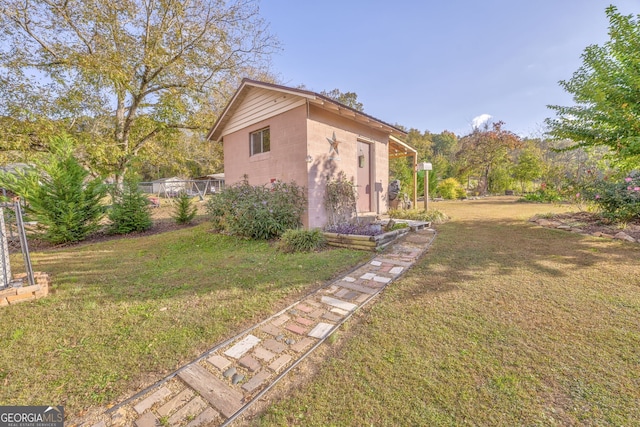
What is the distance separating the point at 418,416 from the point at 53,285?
5.20 metres

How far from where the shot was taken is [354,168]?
804cm

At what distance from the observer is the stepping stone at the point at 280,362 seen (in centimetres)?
209

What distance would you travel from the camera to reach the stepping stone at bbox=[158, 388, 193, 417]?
1717 millimetres

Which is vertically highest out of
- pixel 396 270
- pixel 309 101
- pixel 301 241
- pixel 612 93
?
pixel 309 101

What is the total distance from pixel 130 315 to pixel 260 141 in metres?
6.50

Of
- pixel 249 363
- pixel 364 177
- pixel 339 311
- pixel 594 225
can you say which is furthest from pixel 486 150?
pixel 249 363

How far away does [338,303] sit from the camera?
3.18 m

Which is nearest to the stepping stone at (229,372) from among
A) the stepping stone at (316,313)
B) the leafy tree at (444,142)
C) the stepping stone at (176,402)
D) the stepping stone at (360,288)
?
the stepping stone at (176,402)

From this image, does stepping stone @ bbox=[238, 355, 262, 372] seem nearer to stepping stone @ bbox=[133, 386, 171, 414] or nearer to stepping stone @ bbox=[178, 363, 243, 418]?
stepping stone @ bbox=[178, 363, 243, 418]

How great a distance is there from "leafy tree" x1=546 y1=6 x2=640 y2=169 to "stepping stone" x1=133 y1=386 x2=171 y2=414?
761 cm

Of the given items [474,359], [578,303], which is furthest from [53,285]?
[578,303]

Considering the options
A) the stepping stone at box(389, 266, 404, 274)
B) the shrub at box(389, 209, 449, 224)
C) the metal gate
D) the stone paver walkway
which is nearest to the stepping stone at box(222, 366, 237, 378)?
the stone paver walkway

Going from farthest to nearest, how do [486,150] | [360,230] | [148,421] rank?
[486,150] → [360,230] → [148,421]

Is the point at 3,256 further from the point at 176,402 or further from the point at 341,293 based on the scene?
the point at 341,293
